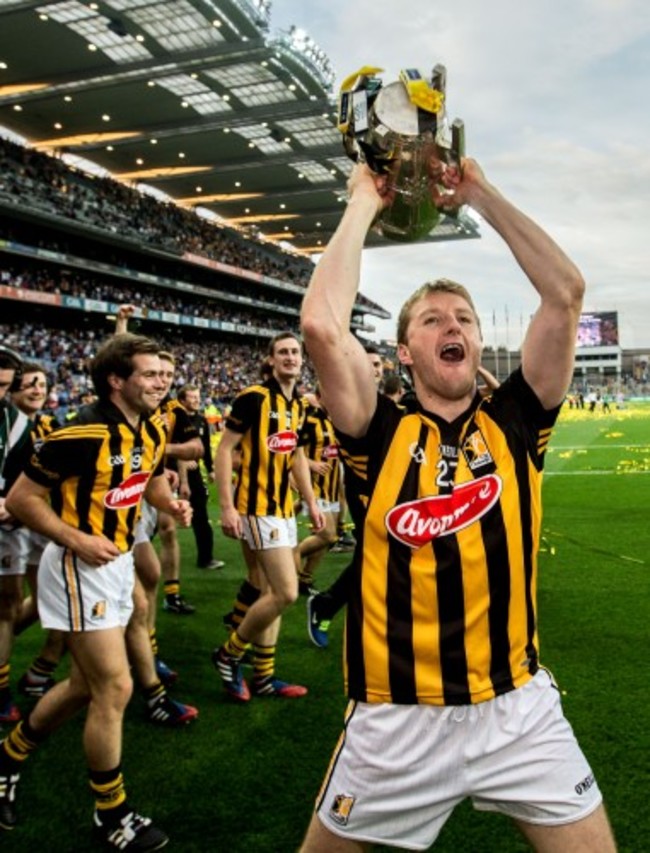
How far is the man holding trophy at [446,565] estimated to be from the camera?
6.03 ft

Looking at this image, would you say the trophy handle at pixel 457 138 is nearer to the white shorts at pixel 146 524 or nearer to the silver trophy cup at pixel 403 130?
the silver trophy cup at pixel 403 130

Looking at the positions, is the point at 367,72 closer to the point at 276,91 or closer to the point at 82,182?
the point at 276,91

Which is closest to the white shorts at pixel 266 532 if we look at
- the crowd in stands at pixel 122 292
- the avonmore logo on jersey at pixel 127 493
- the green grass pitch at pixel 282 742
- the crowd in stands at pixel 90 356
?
the green grass pitch at pixel 282 742

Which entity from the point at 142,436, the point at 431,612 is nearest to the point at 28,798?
the point at 142,436

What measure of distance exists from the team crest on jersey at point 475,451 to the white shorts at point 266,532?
279 cm

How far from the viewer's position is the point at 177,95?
31469 mm

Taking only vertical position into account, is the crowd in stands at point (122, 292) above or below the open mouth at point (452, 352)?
above

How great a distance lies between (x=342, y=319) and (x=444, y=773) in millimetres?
1194

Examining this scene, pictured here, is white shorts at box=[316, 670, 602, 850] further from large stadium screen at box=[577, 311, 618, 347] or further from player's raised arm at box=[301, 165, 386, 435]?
large stadium screen at box=[577, 311, 618, 347]

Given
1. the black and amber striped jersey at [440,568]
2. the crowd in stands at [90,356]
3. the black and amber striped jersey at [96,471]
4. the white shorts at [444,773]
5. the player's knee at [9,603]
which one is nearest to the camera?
the white shorts at [444,773]

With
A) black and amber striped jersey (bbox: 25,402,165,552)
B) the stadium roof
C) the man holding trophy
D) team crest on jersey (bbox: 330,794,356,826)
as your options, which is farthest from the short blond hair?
the stadium roof

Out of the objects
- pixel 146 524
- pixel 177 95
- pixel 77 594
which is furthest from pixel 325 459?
pixel 177 95

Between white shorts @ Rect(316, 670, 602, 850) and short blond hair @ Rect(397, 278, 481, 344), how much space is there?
1081 mm

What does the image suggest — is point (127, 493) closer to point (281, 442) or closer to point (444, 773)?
point (281, 442)
